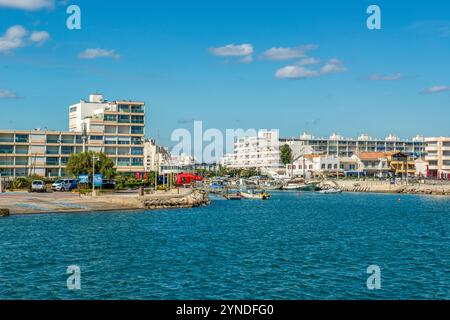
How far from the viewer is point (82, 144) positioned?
140250 mm

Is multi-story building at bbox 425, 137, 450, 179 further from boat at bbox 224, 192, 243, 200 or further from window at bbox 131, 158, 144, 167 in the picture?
window at bbox 131, 158, 144, 167

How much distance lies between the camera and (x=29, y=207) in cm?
7000

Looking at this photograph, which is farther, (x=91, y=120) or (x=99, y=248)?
(x=91, y=120)

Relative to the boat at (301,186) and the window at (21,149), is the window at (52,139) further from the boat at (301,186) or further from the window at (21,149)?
the boat at (301,186)

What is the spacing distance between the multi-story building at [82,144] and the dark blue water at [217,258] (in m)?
74.5

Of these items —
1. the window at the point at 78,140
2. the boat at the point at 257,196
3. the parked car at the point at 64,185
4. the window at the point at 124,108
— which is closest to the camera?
the parked car at the point at 64,185

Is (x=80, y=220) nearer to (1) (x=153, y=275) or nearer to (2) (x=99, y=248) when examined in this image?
(2) (x=99, y=248)

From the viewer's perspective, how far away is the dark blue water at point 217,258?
30.1 meters

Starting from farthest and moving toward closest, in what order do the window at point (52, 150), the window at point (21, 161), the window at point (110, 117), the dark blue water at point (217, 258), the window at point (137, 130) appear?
1. the window at point (137, 130)
2. the window at point (110, 117)
3. the window at point (52, 150)
4. the window at point (21, 161)
5. the dark blue water at point (217, 258)

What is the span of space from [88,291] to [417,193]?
138 meters

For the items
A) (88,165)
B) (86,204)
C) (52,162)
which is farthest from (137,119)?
(86,204)

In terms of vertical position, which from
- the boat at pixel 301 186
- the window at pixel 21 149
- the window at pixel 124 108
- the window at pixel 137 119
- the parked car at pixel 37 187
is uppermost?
the window at pixel 124 108

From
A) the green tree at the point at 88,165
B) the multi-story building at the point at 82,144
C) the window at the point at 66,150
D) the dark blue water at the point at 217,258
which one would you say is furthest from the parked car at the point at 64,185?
the dark blue water at the point at 217,258
